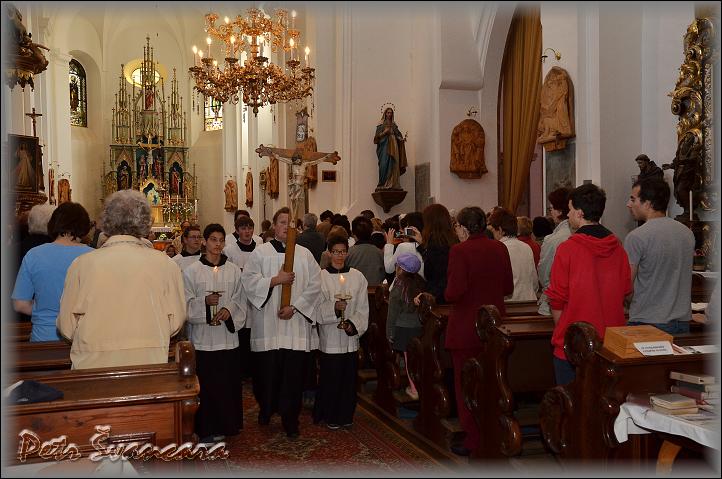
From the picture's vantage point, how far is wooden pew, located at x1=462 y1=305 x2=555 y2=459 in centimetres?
450

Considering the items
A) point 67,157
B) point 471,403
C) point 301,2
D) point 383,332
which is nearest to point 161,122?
point 67,157

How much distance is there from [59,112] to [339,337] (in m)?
21.7

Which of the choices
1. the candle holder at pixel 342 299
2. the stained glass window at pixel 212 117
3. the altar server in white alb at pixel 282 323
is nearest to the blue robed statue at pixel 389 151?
the candle holder at pixel 342 299

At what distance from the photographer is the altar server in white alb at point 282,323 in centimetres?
593

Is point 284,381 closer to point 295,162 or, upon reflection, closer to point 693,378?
point 295,162

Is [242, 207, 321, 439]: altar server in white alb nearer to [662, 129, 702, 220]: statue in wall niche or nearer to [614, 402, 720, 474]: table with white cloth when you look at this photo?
[614, 402, 720, 474]: table with white cloth

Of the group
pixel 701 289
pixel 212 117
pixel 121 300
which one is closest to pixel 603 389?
pixel 121 300

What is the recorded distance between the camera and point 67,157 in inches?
984

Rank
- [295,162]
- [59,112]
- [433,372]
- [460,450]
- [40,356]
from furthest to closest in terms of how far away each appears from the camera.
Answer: [59,112]
[295,162]
[433,372]
[460,450]
[40,356]

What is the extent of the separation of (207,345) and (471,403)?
2.07 metres

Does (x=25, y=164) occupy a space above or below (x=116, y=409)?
above

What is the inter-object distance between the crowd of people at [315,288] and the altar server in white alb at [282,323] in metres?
0.01

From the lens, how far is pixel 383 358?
6.82 metres

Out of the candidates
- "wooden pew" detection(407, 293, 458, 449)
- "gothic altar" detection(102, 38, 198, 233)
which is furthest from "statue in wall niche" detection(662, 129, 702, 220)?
"gothic altar" detection(102, 38, 198, 233)
